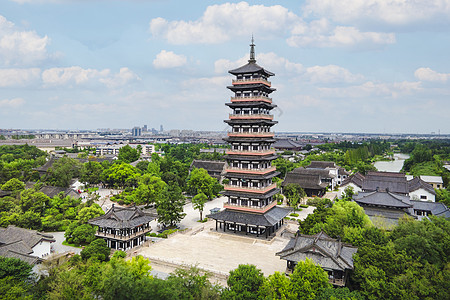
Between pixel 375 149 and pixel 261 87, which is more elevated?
pixel 261 87

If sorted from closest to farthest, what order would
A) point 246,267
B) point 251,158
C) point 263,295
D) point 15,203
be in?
point 263,295 → point 246,267 → point 251,158 → point 15,203

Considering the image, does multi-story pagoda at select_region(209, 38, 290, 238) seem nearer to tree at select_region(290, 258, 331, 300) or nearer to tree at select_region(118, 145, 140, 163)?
tree at select_region(290, 258, 331, 300)

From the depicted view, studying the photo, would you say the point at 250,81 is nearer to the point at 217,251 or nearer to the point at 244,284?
the point at 217,251

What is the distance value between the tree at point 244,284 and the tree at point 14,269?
1667 cm

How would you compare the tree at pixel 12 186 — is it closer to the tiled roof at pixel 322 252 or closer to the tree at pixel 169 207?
the tree at pixel 169 207

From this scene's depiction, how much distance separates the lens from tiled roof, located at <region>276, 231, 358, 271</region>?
22.7 meters

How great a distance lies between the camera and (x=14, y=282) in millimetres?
21906

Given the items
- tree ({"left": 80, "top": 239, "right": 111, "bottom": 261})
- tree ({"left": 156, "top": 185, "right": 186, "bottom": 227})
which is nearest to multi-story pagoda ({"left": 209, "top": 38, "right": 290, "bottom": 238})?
tree ({"left": 156, "top": 185, "right": 186, "bottom": 227})

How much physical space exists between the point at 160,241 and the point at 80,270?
1306 cm

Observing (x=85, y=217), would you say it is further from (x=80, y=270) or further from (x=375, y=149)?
(x=375, y=149)

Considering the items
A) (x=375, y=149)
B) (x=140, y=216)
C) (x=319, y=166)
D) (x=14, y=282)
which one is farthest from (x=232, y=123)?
(x=375, y=149)

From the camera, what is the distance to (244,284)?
65.9ft

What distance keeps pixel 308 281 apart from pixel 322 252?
4.29m

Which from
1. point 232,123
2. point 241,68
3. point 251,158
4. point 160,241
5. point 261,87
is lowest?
point 160,241
